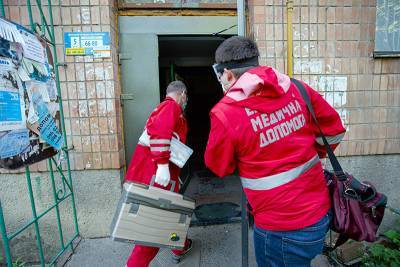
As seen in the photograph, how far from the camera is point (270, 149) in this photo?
140cm

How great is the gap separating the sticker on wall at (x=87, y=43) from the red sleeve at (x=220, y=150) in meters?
2.06

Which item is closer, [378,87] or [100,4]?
[100,4]

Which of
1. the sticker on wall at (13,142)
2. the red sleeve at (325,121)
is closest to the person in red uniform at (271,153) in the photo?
the red sleeve at (325,121)

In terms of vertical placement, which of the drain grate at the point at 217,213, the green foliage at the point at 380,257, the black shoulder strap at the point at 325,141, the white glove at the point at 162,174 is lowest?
the green foliage at the point at 380,257

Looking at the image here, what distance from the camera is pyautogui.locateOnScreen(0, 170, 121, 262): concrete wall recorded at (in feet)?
9.88

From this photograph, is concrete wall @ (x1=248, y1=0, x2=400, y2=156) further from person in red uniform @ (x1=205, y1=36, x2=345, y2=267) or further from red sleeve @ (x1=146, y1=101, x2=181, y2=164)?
person in red uniform @ (x1=205, y1=36, x2=345, y2=267)

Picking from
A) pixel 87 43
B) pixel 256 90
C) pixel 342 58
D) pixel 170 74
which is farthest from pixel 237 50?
pixel 170 74

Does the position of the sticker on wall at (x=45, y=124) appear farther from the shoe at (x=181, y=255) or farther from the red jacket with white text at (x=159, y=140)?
the shoe at (x=181, y=255)

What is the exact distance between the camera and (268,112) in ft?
4.56

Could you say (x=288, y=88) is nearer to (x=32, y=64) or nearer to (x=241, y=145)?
(x=241, y=145)

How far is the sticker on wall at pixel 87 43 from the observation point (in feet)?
9.35

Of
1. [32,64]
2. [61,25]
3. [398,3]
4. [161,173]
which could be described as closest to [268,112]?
[161,173]

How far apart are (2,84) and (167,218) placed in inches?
61.9

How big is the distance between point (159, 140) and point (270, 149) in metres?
1.18
